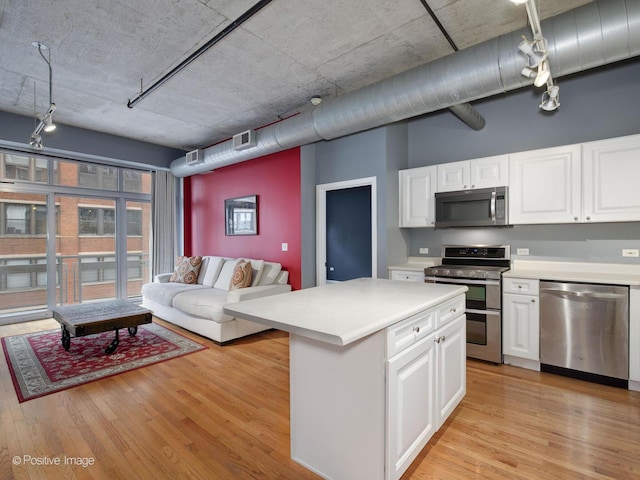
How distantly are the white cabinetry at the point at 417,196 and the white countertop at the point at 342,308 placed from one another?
5.76ft

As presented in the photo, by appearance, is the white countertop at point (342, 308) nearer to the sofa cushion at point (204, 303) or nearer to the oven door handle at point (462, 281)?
the oven door handle at point (462, 281)

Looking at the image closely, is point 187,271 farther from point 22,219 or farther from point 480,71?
point 480,71

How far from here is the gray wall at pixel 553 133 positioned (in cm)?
307

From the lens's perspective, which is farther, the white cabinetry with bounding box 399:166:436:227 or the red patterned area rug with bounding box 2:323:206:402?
the white cabinetry with bounding box 399:166:436:227

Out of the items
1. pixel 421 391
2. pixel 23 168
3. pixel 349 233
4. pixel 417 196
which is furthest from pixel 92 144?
pixel 421 391

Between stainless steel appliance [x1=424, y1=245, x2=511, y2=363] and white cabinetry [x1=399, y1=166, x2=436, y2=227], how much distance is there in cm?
72

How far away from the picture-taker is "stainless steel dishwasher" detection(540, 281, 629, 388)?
267 centimetres

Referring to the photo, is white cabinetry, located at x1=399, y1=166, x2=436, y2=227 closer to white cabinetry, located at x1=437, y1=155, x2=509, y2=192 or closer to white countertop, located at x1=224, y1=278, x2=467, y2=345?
white cabinetry, located at x1=437, y1=155, x2=509, y2=192

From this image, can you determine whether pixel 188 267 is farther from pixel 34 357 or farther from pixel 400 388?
pixel 400 388

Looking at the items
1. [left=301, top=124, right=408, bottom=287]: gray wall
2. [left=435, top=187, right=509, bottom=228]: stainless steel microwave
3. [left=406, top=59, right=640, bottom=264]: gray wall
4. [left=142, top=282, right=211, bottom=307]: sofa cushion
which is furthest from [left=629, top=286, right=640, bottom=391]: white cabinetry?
[left=142, top=282, right=211, bottom=307]: sofa cushion

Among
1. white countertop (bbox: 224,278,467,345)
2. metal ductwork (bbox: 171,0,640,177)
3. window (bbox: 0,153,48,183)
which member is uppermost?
metal ductwork (bbox: 171,0,640,177)

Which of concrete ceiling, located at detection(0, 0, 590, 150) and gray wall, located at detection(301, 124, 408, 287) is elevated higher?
concrete ceiling, located at detection(0, 0, 590, 150)

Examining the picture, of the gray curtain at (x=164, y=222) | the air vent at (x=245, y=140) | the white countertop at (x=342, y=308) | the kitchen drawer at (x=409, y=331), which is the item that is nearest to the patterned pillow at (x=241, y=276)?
the air vent at (x=245, y=140)

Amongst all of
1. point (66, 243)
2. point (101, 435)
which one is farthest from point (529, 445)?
point (66, 243)
